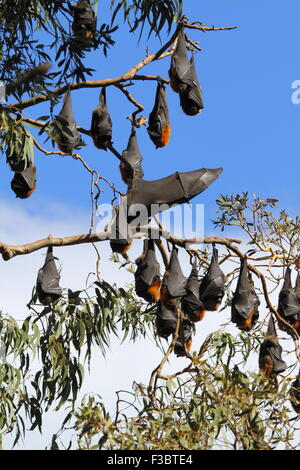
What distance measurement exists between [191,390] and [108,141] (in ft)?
7.39

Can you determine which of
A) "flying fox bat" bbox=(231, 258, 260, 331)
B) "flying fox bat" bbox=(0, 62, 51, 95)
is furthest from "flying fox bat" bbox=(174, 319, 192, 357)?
"flying fox bat" bbox=(0, 62, 51, 95)

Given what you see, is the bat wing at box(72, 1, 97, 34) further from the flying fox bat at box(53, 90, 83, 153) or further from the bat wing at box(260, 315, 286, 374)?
the bat wing at box(260, 315, 286, 374)

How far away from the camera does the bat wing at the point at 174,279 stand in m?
5.73

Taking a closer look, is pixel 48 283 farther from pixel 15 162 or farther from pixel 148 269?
pixel 15 162

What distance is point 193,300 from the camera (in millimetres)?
6012

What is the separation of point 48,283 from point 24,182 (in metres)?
0.81

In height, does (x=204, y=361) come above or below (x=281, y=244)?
below

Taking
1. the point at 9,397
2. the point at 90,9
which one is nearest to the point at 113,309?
the point at 9,397

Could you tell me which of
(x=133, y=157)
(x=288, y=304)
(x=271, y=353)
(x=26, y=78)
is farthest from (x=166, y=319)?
(x=26, y=78)

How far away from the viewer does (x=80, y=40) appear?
6.06 meters

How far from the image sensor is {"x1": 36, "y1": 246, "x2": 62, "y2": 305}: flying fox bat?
20.7 feet

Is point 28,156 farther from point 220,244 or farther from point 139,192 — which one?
point 220,244

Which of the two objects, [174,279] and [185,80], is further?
[185,80]

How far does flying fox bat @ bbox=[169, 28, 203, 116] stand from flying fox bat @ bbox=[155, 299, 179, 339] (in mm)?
1582
